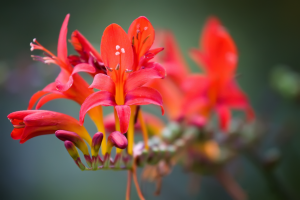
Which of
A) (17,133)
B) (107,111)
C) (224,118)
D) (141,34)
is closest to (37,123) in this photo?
(17,133)

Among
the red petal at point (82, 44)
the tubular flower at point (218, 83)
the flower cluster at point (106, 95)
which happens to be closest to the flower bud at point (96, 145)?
the flower cluster at point (106, 95)

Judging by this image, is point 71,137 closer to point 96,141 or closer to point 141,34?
point 96,141

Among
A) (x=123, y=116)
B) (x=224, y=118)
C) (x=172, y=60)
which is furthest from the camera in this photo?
(x=172, y=60)

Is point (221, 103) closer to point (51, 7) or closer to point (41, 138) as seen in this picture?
point (41, 138)

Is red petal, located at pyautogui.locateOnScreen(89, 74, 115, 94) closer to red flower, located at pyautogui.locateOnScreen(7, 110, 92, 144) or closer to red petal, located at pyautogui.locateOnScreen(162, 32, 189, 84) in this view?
red flower, located at pyautogui.locateOnScreen(7, 110, 92, 144)

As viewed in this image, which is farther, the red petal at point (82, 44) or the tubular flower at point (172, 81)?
the tubular flower at point (172, 81)

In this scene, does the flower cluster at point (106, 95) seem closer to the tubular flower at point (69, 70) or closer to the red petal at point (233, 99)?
the tubular flower at point (69, 70)
